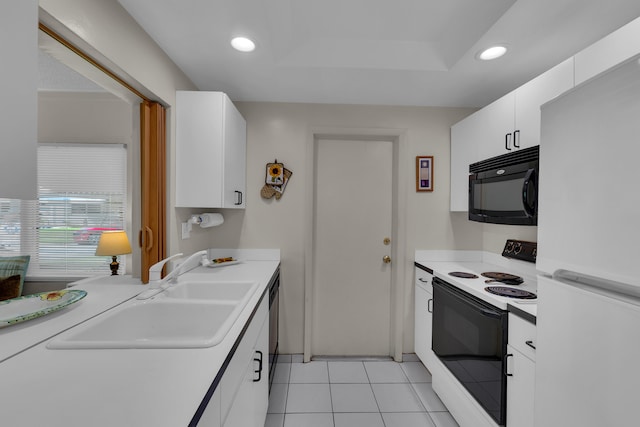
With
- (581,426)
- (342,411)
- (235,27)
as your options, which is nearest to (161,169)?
(235,27)

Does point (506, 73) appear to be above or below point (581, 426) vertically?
above

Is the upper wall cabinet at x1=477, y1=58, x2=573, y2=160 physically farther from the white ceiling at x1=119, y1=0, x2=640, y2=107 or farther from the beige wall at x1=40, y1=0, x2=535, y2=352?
the beige wall at x1=40, y1=0, x2=535, y2=352

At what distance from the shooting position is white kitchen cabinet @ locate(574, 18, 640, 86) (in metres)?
1.08

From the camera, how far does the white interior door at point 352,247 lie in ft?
8.53

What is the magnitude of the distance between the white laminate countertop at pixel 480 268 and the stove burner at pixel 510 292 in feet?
0.13

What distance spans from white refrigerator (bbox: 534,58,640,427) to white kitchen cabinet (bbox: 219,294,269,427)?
1025 mm

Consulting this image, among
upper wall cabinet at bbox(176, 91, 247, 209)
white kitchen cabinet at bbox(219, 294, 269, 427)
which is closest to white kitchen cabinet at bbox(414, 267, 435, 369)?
white kitchen cabinet at bbox(219, 294, 269, 427)

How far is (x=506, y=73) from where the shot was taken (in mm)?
1897

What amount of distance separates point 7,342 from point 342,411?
179 cm

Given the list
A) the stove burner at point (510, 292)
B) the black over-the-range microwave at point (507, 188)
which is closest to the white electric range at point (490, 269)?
the stove burner at point (510, 292)

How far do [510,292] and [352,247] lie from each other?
1317mm

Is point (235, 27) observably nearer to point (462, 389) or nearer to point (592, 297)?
point (592, 297)

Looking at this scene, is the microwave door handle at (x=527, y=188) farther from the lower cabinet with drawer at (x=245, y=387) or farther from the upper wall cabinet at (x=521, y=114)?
the lower cabinet with drawer at (x=245, y=387)

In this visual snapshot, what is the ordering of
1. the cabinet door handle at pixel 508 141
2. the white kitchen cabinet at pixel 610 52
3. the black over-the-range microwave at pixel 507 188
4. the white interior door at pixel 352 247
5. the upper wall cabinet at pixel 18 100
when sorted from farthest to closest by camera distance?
the white interior door at pixel 352 247, the cabinet door handle at pixel 508 141, the black over-the-range microwave at pixel 507 188, the white kitchen cabinet at pixel 610 52, the upper wall cabinet at pixel 18 100
